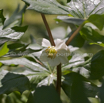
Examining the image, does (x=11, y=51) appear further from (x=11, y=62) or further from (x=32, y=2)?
(x=32, y=2)

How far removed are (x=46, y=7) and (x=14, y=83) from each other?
0.83 feet

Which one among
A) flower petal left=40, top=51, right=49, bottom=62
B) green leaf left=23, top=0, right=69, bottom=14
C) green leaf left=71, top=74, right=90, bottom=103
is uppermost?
green leaf left=23, top=0, right=69, bottom=14

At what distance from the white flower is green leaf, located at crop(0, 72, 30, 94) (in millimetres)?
98

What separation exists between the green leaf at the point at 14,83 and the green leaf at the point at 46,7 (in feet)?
0.75

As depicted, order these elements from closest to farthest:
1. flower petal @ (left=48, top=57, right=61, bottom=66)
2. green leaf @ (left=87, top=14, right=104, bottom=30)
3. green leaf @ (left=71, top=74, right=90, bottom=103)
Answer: green leaf @ (left=71, top=74, right=90, bottom=103) < green leaf @ (left=87, top=14, right=104, bottom=30) < flower petal @ (left=48, top=57, right=61, bottom=66)

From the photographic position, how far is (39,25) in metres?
2.29

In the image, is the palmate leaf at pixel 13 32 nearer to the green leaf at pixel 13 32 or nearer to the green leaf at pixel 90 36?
the green leaf at pixel 13 32

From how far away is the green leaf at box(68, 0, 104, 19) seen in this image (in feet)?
1.86

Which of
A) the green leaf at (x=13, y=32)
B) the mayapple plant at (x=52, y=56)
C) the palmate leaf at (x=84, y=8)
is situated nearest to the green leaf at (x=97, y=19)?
the mayapple plant at (x=52, y=56)

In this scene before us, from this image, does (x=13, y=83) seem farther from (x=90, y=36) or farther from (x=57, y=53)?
(x=90, y=36)

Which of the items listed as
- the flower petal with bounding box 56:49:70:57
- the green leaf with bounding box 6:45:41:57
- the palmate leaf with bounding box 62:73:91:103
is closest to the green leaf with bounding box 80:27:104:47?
the flower petal with bounding box 56:49:70:57

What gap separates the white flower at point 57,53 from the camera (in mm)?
555

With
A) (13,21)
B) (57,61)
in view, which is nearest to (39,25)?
(13,21)

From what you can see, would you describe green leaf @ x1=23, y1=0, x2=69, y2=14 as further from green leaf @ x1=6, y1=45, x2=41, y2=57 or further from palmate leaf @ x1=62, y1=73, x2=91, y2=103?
palmate leaf @ x1=62, y1=73, x2=91, y2=103
